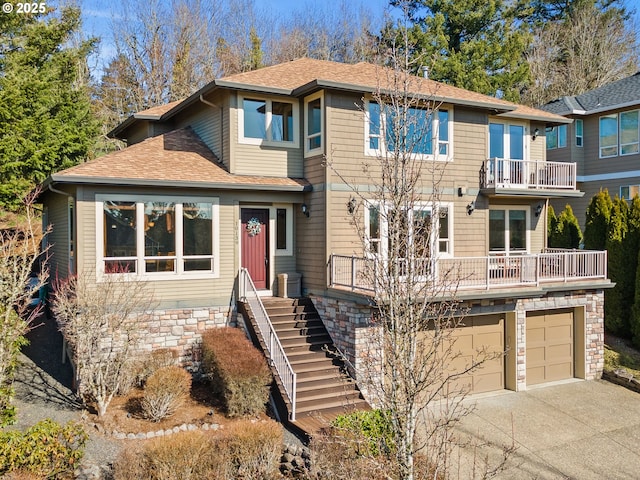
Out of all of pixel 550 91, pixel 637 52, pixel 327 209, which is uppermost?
pixel 637 52

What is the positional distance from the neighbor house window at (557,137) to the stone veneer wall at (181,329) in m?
17.6

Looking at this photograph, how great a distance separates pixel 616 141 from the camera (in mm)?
20984

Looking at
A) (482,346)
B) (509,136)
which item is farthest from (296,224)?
(509,136)

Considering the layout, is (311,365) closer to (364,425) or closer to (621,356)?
(364,425)

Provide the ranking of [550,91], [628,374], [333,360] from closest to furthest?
1. [333,360]
2. [628,374]
3. [550,91]

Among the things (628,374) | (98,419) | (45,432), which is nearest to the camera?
(45,432)

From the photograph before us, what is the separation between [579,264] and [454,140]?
4791 millimetres

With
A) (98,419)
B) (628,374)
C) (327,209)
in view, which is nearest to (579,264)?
(628,374)

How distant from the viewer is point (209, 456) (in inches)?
302

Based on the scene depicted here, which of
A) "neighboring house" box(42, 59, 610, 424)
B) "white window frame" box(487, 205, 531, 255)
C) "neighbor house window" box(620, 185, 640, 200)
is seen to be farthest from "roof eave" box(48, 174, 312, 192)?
"neighbor house window" box(620, 185, 640, 200)

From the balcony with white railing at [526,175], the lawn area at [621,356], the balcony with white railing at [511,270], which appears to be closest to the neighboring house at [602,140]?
the balcony with white railing at [526,175]

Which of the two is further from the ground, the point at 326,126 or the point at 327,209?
the point at 326,126

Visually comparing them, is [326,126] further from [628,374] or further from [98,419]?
[628,374]

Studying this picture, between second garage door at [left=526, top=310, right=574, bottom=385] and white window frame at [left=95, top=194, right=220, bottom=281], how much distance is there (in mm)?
8532
